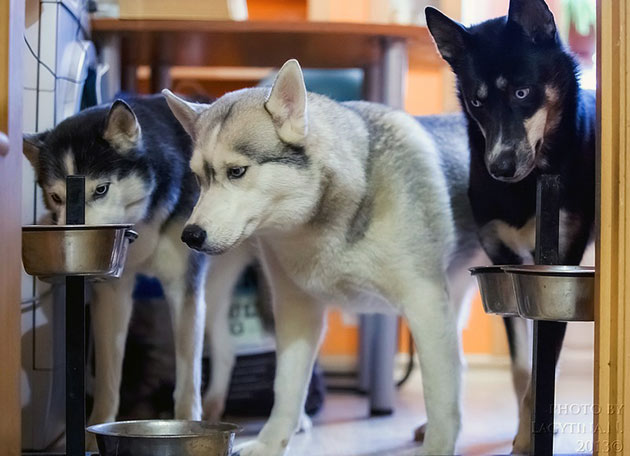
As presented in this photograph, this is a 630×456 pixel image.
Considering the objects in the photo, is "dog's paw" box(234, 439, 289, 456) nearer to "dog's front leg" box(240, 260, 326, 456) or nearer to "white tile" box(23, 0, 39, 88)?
"dog's front leg" box(240, 260, 326, 456)

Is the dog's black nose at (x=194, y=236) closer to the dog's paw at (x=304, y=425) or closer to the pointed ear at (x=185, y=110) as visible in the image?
the pointed ear at (x=185, y=110)

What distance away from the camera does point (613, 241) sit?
1.57 metres

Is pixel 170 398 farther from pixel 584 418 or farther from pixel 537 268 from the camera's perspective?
pixel 537 268

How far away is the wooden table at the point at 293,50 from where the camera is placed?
2668mm

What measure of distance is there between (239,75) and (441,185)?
1881 mm

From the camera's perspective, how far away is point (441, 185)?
7.06ft

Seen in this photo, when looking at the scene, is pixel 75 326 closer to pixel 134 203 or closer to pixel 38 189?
pixel 134 203

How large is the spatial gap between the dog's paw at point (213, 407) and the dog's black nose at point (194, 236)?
3.60 feet

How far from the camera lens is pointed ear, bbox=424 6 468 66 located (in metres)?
1.95

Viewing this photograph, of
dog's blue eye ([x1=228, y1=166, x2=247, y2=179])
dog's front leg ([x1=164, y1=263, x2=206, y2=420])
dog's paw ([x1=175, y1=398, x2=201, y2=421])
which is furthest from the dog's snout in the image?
dog's paw ([x1=175, y1=398, x2=201, y2=421])

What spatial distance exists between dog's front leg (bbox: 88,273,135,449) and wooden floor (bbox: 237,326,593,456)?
40cm

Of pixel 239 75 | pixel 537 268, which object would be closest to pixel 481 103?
pixel 537 268

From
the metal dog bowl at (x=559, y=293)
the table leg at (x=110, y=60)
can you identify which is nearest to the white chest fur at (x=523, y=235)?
the metal dog bowl at (x=559, y=293)

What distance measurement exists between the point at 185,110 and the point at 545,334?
0.92 m
